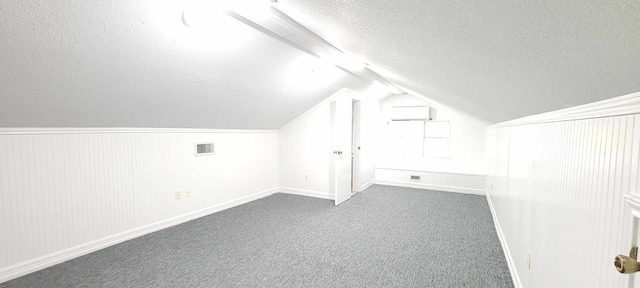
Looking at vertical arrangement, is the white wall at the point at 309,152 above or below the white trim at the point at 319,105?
below

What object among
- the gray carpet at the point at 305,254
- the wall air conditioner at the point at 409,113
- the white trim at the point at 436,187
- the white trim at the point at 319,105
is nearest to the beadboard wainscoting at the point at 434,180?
the white trim at the point at 436,187

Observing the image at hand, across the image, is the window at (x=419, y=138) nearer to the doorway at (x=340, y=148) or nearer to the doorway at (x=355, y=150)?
the doorway at (x=355, y=150)

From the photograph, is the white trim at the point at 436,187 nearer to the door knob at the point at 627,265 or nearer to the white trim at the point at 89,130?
the white trim at the point at 89,130

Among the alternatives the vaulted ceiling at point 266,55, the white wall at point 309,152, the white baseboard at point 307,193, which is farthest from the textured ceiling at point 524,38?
the white baseboard at point 307,193

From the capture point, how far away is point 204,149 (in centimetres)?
389

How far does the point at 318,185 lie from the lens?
16.2 ft

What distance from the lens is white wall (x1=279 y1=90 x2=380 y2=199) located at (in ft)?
15.9

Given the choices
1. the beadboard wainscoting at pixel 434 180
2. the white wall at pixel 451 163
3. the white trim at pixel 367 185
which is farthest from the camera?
the white trim at pixel 367 185

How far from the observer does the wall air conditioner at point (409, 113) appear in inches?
223

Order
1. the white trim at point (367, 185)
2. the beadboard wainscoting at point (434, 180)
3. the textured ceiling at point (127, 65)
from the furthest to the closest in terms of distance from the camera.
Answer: the white trim at point (367, 185), the beadboard wainscoting at point (434, 180), the textured ceiling at point (127, 65)

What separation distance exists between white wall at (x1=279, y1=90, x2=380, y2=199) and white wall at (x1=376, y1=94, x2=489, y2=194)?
94 cm

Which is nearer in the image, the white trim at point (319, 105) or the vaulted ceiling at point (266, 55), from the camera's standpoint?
the vaulted ceiling at point (266, 55)

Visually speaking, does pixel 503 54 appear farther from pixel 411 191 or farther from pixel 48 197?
pixel 411 191

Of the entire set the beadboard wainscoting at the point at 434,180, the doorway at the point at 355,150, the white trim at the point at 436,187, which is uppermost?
the doorway at the point at 355,150
